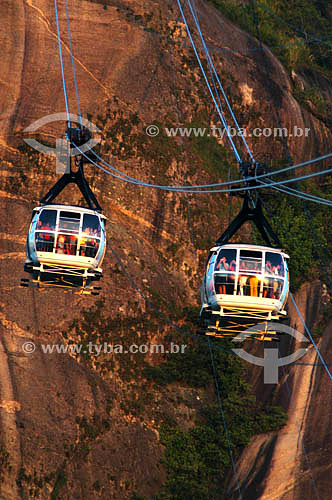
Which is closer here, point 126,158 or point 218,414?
point 218,414

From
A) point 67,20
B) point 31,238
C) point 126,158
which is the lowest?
point 31,238

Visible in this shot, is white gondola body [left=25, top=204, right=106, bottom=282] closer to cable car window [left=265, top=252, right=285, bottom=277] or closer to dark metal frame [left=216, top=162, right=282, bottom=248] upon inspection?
dark metal frame [left=216, top=162, right=282, bottom=248]

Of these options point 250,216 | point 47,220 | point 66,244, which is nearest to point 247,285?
point 250,216

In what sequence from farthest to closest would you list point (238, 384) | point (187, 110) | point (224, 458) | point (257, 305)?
point (187, 110) < point (238, 384) < point (224, 458) < point (257, 305)

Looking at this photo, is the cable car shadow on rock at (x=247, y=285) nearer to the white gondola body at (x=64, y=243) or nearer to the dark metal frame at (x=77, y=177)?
the white gondola body at (x=64, y=243)

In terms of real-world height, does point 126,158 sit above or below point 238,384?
above

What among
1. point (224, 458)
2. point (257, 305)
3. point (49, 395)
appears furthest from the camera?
point (224, 458)

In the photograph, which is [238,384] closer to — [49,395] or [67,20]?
[49,395]

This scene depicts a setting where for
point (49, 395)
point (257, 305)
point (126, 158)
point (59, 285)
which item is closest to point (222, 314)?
point (257, 305)
